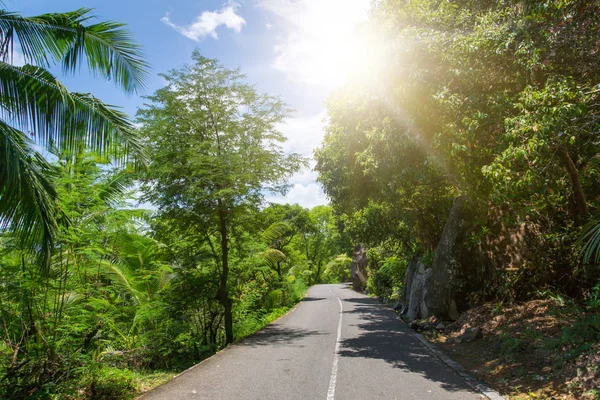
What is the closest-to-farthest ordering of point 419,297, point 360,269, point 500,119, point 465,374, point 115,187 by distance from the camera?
1. point 500,119
2. point 465,374
3. point 115,187
4. point 419,297
5. point 360,269

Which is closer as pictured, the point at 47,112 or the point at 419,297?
the point at 47,112

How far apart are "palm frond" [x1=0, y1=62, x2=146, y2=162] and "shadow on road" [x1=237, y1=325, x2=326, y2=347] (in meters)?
6.55

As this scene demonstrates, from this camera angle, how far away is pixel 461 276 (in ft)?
39.7

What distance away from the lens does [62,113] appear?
566 cm

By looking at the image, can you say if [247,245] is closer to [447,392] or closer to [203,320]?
[203,320]

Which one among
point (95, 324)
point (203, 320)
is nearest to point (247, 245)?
point (203, 320)

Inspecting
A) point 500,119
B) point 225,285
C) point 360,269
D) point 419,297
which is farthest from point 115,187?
point 360,269

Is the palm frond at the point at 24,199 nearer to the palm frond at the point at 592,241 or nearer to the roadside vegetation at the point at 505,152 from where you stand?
the roadside vegetation at the point at 505,152

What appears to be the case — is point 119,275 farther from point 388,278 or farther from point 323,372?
point 388,278

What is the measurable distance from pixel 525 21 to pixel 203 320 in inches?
473

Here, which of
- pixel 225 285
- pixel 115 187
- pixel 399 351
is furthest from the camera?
pixel 225 285

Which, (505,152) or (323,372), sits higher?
(505,152)

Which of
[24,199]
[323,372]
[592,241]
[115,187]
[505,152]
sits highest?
[115,187]

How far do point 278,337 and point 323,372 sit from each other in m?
4.75
